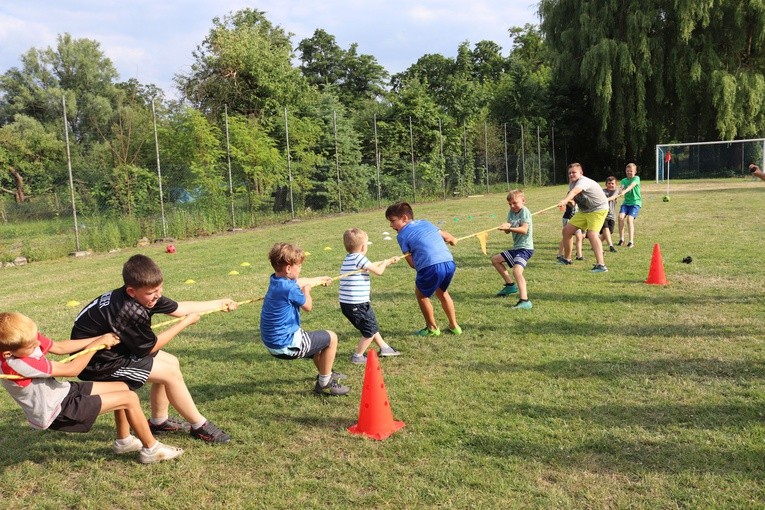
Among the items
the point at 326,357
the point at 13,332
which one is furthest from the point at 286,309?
the point at 13,332

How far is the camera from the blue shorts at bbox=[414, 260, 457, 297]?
617 centimetres

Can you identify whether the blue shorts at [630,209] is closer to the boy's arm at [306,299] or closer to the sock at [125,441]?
the boy's arm at [306,299]

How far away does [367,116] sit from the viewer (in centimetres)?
3403

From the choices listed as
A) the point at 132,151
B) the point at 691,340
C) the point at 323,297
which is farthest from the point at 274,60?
the point at 691,340

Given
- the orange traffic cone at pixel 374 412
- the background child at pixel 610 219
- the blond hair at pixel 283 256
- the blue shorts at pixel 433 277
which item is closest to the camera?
the orange traffic cone at pixel 374 412

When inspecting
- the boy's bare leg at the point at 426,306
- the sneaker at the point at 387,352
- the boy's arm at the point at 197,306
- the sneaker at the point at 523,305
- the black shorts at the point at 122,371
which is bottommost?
the sneaker at the point at 387,352

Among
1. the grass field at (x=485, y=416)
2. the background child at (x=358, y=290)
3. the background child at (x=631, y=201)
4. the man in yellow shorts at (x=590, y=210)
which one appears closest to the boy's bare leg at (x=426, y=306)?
the grass field at (x=485, y=416)

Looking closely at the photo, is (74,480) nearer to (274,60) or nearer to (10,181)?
(10,181)

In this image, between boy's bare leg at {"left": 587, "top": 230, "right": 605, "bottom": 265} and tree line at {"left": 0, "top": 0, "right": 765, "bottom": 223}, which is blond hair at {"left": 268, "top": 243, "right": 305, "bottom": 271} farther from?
tree line at {"left": 0, "top": 0, "right": 765, "bottom": 223}

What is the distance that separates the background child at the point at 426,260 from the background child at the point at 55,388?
3137mm

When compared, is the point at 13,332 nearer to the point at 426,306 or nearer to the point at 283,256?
the point at 283,256

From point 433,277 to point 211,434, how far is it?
9.25 ft

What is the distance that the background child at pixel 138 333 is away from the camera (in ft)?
12.4

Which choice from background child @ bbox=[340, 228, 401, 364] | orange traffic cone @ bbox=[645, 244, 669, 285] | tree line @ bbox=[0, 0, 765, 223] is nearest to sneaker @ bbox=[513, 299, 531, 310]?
orange traffic cone @ bbox=[645, 244, 669, 285]
